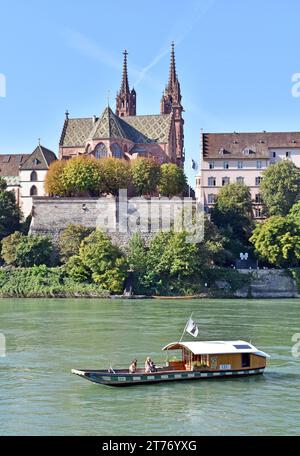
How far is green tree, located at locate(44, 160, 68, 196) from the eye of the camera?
100 m

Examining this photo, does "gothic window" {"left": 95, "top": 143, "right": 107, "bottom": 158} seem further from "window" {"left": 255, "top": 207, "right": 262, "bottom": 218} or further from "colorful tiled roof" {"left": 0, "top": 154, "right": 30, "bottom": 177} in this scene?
"window" {"left": 255, "top": 207, "right": 262, "bottom": 218}

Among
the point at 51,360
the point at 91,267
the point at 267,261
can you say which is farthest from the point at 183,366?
the point at 267,261

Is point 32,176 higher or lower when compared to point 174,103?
lower

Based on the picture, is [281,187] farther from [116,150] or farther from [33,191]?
[33,191]

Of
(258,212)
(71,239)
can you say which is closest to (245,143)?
(258,212)

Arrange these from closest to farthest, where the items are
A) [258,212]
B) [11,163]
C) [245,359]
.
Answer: [245,359]
[258,212]
[11,163]

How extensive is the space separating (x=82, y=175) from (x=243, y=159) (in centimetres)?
2698

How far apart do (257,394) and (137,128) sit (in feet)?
301

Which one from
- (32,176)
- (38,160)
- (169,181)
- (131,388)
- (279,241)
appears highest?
(38,160)

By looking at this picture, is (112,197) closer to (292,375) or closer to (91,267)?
(91,267)

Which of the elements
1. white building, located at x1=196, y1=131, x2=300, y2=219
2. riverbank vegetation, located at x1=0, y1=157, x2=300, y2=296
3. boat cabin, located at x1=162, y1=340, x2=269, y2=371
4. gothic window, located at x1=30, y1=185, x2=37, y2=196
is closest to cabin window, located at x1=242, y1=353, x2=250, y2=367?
boat cabin, located at x1=162, y1=340, x2=269, y2=371

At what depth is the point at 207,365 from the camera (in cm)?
3453

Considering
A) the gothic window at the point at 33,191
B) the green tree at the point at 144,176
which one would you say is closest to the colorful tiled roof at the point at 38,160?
A: the gothic window at the point at 33,191

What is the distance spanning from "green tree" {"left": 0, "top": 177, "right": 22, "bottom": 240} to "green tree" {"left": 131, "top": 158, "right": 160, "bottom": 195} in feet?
52.9
